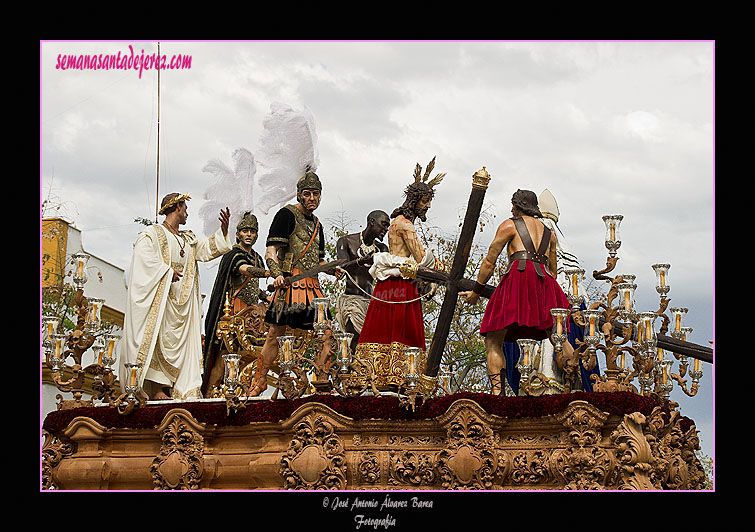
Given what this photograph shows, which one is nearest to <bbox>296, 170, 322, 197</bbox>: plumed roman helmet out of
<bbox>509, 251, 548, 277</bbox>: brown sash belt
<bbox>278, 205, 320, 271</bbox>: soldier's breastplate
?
<bbox>278, 205, 320, 271</bbox>: soldier's breastplate

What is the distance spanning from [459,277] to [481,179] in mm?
1276

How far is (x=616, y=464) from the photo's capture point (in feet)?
36.4

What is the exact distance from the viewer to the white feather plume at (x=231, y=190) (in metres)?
15.8

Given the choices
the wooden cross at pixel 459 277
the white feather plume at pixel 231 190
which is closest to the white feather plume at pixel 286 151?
the white feather plume at pixel 231 190

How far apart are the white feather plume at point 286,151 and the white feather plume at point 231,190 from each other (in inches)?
18.1

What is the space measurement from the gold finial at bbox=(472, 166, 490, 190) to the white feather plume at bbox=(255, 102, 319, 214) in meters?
2.89

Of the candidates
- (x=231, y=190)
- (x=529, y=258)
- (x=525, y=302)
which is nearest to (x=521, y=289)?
(x=525, y=302)

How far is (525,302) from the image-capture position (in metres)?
12.2

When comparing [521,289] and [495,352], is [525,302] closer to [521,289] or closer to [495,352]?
[521,289]

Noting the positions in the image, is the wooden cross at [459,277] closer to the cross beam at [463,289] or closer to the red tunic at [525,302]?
the cross beam at [463,289]

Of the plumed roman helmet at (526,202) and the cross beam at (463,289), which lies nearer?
the plumed roman helmet at (526,202)

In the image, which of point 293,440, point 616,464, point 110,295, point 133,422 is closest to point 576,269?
point 616,464

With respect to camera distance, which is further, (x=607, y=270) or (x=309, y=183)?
(x=309, y=183)

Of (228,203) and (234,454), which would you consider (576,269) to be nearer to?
(234,454)
